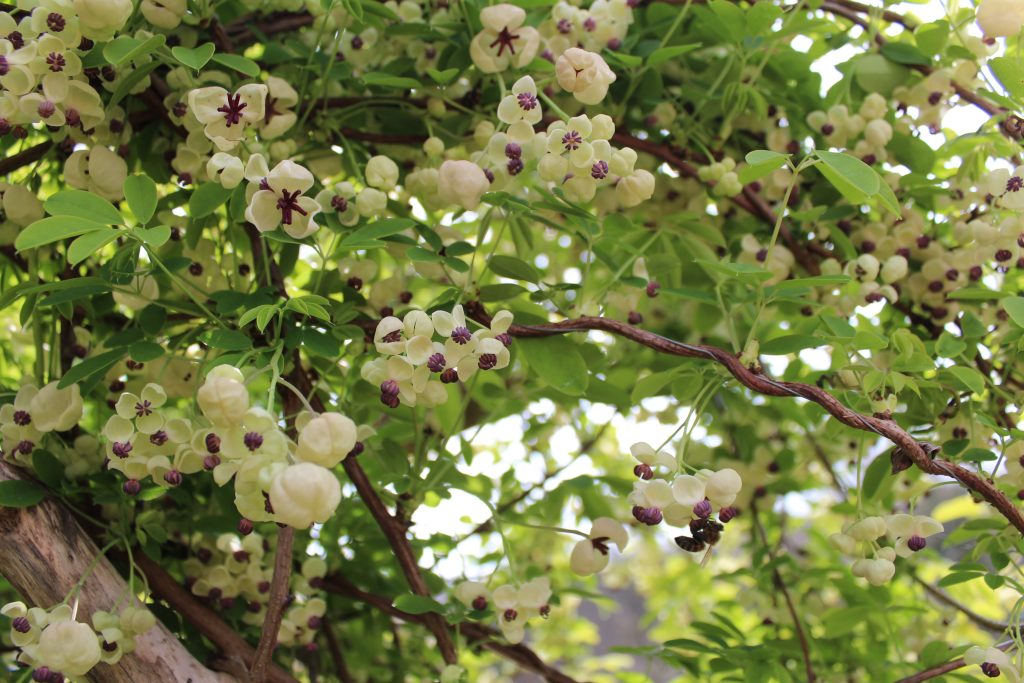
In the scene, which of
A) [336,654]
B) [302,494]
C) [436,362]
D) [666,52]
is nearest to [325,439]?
[302,494]

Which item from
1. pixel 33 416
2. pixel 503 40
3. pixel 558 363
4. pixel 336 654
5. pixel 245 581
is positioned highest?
pixel 503 40

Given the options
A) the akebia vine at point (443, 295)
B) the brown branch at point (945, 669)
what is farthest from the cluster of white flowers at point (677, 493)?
the brown branch at point (945, 669)

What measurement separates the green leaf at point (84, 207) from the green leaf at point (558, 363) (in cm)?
47

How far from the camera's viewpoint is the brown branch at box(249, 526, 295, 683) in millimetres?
1050

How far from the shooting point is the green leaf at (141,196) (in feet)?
3.37

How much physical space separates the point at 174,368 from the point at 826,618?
106 cm

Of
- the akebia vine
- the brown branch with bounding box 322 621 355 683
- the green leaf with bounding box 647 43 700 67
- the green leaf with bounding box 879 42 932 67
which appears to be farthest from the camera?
the brown branch with bounding box 322 621 355 683

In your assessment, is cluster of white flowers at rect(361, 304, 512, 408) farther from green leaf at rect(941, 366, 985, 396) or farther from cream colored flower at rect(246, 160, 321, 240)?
green leaf at rect(941, 366, 985, 396)

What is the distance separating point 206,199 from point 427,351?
1.06 feet

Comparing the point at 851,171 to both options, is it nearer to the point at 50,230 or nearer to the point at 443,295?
the point at 443,295

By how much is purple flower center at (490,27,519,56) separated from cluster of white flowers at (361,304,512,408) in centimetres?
34

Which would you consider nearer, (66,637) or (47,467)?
(66,637)

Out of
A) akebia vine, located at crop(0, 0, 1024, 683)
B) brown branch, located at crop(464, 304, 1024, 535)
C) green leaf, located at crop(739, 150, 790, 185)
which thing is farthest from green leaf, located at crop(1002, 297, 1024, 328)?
green leaf, located at crop(739, 150, 790, 185)

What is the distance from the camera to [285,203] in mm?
995
